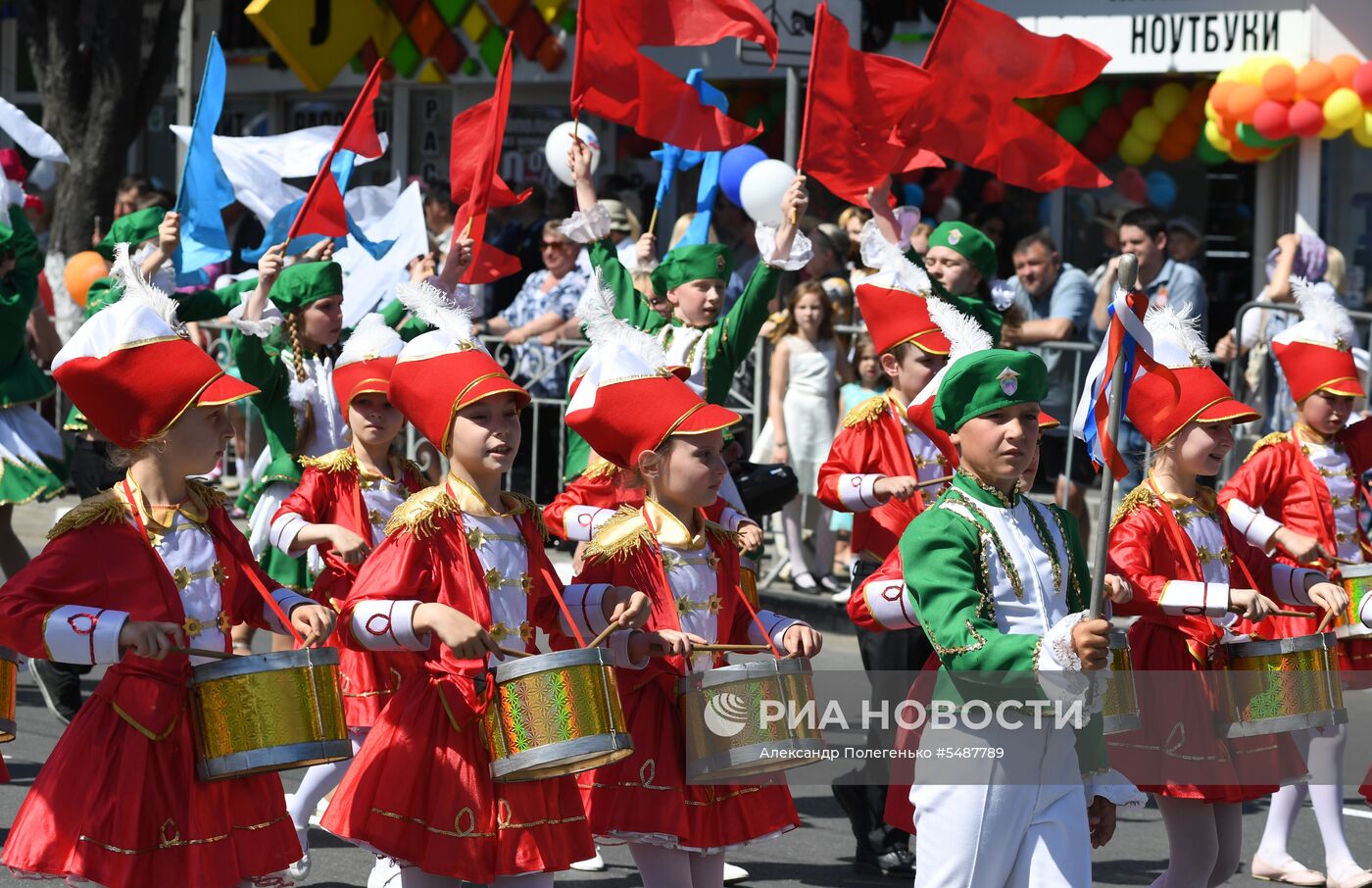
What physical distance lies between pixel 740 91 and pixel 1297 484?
30.8 ft

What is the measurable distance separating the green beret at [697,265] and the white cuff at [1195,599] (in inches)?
107

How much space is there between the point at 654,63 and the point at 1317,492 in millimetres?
2903

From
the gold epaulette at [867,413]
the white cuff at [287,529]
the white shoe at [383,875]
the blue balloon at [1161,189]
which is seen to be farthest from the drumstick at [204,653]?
the blue balloon at [1161,189]

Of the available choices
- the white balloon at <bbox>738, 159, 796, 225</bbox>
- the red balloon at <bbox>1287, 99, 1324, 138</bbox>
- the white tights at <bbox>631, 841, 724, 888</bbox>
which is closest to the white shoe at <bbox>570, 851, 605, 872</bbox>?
the white tights at <bbox>631, 841, 724, 888</bbox>

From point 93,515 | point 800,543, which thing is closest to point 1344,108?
point 800,543

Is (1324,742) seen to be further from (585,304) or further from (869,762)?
(585,304)

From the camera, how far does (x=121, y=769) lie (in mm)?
4648

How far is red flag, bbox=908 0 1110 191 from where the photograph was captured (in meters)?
7.65

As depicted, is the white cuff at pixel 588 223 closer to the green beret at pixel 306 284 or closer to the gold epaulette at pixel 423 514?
the green beret at pixel 306 284

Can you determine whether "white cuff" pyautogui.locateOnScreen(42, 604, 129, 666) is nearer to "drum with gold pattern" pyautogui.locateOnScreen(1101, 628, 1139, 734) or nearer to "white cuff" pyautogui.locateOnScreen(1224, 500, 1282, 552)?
"drum with gold pattern" pyautogui.locateOnScreen(1101, 628, 1139, 734)

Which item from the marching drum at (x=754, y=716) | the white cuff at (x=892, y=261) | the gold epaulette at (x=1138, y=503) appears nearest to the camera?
the marching drum at (x=754, y=716)

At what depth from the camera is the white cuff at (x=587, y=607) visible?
518 centimetres

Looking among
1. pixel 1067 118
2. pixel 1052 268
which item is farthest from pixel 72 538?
pixel 1067 118

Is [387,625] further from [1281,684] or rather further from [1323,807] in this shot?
[1323,807]
